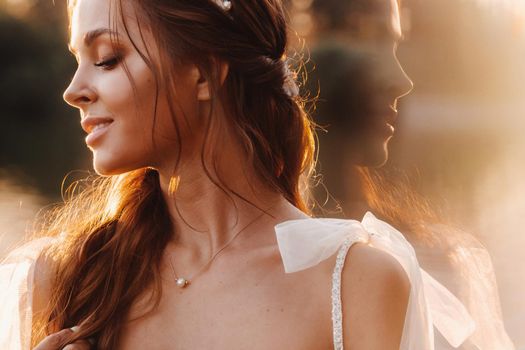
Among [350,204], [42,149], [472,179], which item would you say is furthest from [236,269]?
[42,149]

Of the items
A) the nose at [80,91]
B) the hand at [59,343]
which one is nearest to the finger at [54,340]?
the hand at [59,343]

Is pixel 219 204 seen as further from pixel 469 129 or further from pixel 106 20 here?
pixel 469 129

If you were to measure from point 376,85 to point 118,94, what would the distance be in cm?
89

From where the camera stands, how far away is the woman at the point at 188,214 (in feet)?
4.21

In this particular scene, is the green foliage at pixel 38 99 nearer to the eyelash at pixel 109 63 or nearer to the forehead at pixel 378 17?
the forehead at pixel 378 17

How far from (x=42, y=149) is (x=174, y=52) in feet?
21.2

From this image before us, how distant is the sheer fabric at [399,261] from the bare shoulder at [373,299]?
1 cm

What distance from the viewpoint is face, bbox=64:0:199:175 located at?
1295 millimetres

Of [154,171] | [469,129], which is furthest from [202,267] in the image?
[469,129]


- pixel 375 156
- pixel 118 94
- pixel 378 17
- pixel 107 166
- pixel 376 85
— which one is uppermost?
pixel 118 94

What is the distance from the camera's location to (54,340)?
50.6 inches

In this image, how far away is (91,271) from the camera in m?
1.42

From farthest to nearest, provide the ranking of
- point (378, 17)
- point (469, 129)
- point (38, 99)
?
point (38, 99) < point (469, 129) < point (378, 17)

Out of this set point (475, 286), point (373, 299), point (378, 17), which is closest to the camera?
point (373, 299)
